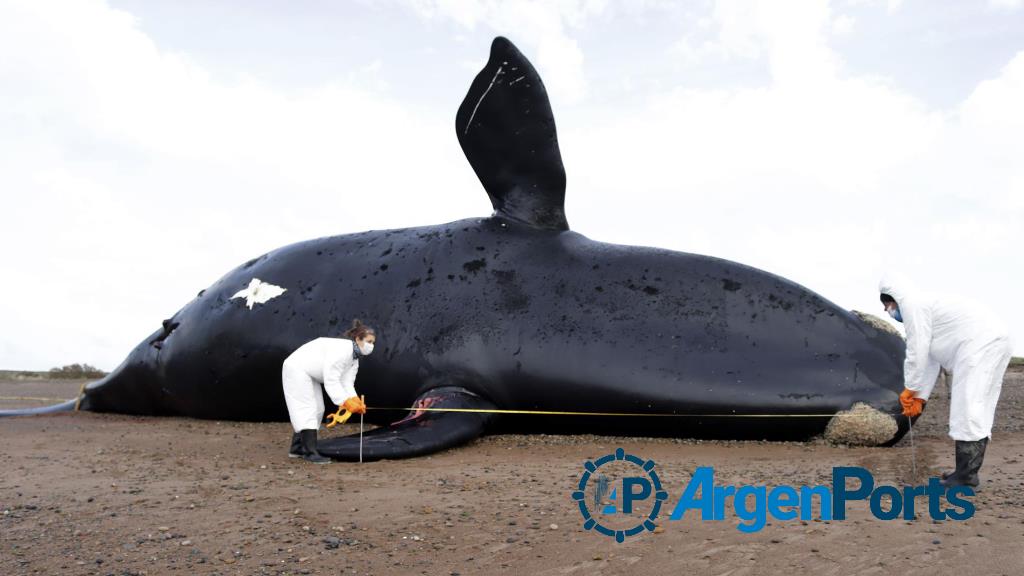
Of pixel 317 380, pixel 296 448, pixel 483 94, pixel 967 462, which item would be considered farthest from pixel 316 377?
pixel 967 462

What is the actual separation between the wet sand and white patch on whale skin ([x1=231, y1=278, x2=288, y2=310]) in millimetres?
2502

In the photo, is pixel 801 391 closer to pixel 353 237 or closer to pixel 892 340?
pixel 892 340

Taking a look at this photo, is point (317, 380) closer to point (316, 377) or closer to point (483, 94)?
point (316, 377)

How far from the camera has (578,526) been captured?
4969 millimetres

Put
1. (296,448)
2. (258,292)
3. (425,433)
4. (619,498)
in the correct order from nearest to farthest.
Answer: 1. (619,498)
2. (296,448)
3. (425,433)
4. (258,292)

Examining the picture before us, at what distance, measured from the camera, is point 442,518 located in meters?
5.23

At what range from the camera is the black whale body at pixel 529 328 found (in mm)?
8578

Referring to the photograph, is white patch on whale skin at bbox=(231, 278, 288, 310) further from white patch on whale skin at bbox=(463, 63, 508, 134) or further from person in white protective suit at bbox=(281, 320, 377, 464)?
white patch on whale skin at bbox=(463, 63, 508, 134)

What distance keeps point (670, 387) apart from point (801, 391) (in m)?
1.25

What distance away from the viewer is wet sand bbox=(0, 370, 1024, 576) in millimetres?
4406

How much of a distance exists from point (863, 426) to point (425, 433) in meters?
4.14

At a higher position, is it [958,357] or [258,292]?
[258,292]

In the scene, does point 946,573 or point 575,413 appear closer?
point 946,573

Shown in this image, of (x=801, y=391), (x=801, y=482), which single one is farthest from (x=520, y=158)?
(x=801, y=482)
